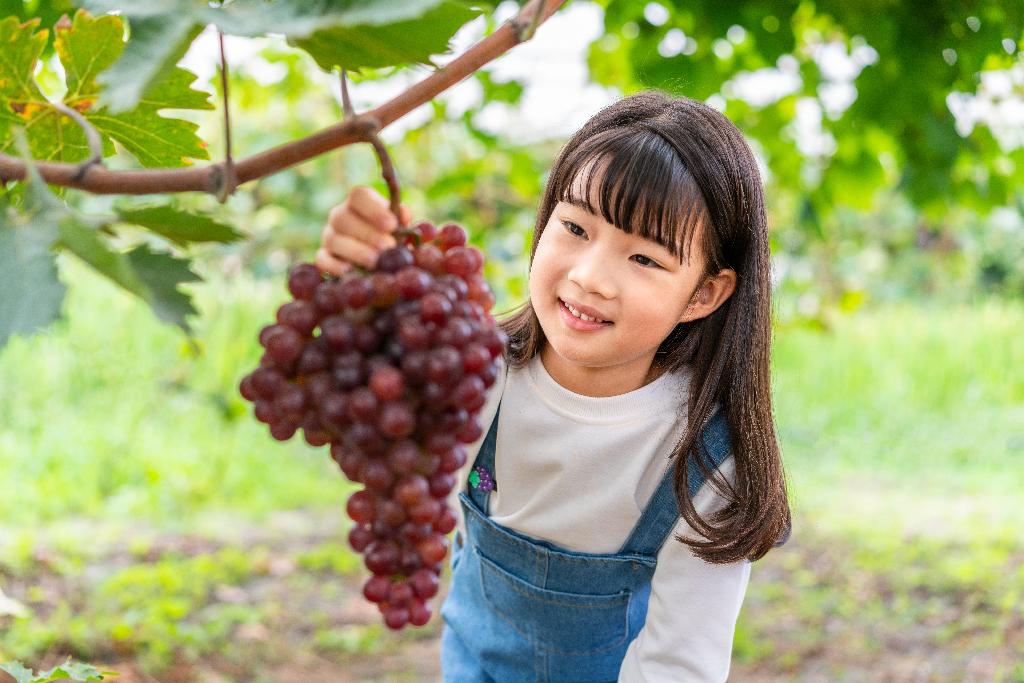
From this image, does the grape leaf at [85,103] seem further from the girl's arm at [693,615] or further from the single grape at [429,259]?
the girl's arm at [693,615]

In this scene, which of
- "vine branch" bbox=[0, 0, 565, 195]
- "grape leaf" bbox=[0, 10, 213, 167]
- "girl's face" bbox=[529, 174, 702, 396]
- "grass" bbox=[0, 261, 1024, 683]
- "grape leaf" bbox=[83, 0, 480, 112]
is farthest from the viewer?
"grass" bbox=[0, 261, 1024, 683]

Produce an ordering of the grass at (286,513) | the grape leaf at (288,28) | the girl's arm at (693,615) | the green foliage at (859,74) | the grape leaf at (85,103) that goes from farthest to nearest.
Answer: the grass at (286,513) < the green foliage at (859,74) < the girl's arm at (693,615) < the grape leaf at (85,103) < the grape leaf at (288,28)

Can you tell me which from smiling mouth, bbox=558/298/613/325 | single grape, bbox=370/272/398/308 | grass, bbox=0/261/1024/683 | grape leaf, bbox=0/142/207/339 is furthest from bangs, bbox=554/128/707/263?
grass, bbox=0/261/1024/683

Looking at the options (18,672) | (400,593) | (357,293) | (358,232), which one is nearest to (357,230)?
(358,232)

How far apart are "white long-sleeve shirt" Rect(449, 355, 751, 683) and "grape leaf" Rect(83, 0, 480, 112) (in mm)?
743

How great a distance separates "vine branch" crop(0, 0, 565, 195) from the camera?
68 cm

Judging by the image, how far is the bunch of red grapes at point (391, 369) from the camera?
0.72 meters

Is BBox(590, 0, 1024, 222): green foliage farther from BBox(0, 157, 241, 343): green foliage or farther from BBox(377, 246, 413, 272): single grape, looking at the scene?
BBox(0, 157, 241, 343): green foliage

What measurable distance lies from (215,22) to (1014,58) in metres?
2.16

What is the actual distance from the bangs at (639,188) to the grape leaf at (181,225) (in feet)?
1.61

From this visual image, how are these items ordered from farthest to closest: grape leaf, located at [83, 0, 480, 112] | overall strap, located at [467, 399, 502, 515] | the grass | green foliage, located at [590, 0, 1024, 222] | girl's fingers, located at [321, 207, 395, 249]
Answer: the grass, green foliage, located at [590, 0, 1024, 222], overall strap, located at [467, 399, 502, 515], girl's fingers, located at [321, 207, 395, 249], grape leaf, located at [83, 0, 480, 112]

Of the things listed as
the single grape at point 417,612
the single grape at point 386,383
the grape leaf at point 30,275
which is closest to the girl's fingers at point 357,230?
the single grape at point 386,383

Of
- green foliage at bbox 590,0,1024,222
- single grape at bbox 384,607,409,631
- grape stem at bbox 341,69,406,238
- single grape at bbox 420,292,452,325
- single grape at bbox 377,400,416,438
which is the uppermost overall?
green foliage at bbox 590,0,1024,222

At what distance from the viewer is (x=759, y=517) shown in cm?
133
